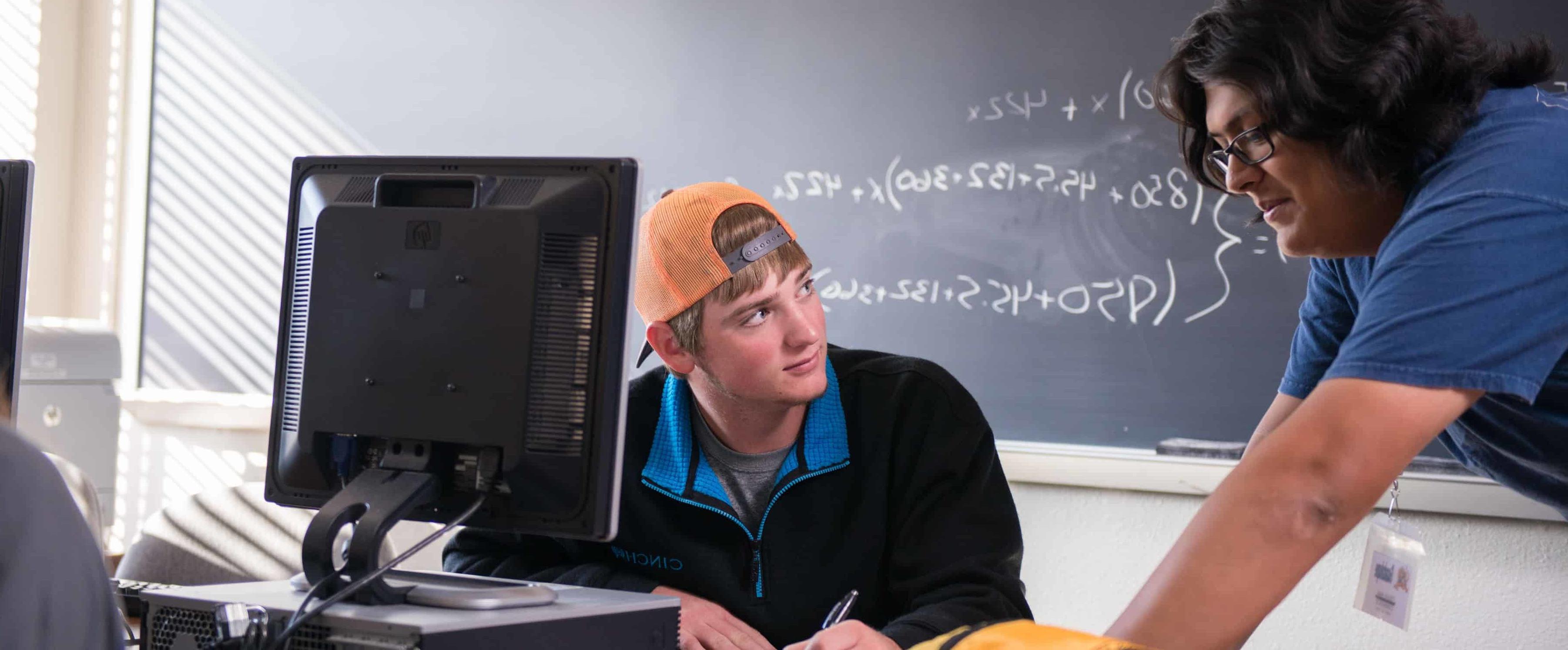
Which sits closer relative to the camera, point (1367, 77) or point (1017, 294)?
point (1367, 77)

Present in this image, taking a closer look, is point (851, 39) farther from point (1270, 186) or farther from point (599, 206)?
point (599, 206)

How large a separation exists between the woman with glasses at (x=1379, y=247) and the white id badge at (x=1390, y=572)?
0.42 feet

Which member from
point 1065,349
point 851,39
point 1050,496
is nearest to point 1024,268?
point 1065,349

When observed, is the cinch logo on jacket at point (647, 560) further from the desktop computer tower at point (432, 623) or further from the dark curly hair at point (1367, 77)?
the dark curly hair at point (1367, 77)

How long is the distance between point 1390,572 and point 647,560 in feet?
2.72

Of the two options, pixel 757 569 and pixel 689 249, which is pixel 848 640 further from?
pixel 689 249

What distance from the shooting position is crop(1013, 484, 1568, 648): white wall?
2037mm

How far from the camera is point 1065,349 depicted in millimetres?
2396

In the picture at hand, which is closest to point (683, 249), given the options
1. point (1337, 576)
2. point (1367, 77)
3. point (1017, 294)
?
point (1367, 77)

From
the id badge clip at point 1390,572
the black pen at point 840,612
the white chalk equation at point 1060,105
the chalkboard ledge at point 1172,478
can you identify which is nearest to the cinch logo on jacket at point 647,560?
the black pen at point 840,612

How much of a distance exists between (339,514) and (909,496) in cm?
68

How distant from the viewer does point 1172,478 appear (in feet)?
7.39

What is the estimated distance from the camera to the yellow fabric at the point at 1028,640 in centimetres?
71

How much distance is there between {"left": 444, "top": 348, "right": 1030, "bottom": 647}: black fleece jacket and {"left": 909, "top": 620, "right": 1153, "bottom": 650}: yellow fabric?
0.62m
